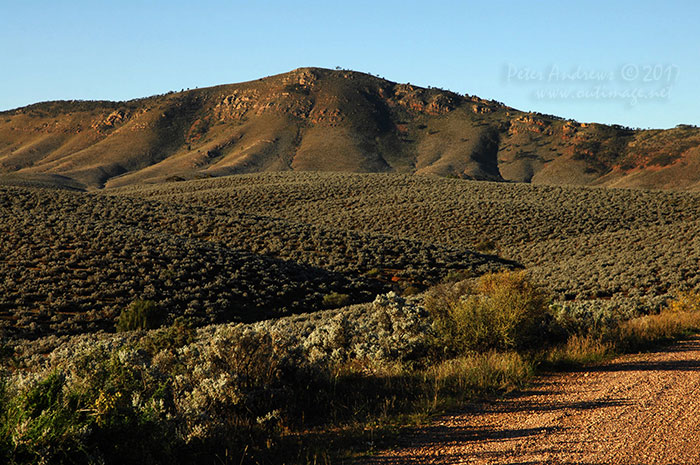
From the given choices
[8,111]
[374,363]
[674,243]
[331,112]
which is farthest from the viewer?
[8,111]

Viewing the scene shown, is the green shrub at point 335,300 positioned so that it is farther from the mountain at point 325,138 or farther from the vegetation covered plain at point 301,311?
the mountain at point 325,138

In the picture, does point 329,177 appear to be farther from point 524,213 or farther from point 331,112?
point 331,112

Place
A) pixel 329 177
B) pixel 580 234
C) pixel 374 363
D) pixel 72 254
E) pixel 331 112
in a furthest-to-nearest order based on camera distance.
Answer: pixel 331 112 → pixel 329 177 → pixel 580 234 → pixel 72 254 → pixel 374 363

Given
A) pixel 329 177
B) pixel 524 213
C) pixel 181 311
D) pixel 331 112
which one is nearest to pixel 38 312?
pixel 181 311

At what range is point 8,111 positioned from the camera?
18038 cm

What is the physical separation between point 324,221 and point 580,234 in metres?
23.0

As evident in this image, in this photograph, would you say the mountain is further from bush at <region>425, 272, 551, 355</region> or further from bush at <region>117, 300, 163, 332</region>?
bush at <region>425, 272, 551, 355</region>

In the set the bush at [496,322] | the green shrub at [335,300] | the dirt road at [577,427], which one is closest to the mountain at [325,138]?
the green shrub at [335,300]

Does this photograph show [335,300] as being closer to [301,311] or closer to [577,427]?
[301,311]

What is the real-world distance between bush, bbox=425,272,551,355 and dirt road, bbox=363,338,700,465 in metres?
1.53

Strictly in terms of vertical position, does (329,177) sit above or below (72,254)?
above

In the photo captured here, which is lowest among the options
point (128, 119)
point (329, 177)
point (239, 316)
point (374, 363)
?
point (239, 316)

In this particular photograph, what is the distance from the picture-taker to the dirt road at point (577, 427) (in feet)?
16.7

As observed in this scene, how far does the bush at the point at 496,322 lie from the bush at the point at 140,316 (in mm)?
12624
